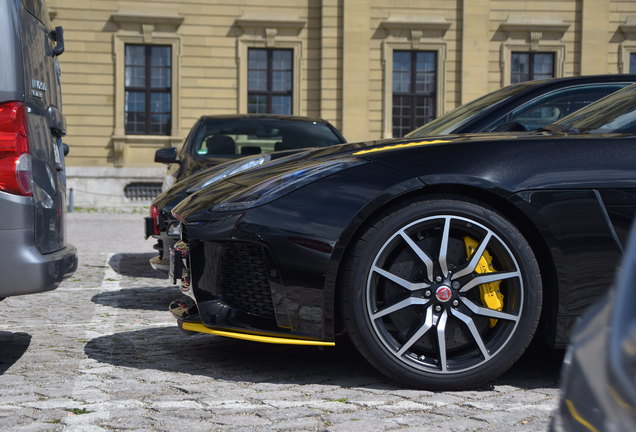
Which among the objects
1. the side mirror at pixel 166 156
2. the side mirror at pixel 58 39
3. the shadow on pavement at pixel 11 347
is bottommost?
the shadow on pavement at pixel 11 347

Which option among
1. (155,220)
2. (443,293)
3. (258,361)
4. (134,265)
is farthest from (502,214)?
(134,265)

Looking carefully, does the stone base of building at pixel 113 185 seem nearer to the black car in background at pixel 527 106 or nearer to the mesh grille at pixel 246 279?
the black car in background at pixel 527 106

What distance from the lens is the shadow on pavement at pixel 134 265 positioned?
28.2ft

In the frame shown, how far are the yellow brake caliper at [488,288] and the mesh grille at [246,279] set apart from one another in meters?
0.80

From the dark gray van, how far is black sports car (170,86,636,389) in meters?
0.84

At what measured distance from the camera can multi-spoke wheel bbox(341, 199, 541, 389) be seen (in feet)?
12.1

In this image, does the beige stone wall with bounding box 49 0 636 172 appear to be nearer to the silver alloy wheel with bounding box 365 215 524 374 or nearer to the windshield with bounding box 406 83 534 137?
the windshield with bounding box 406 83 534 137

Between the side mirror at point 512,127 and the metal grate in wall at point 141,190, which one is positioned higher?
the side mirror at point 512,127

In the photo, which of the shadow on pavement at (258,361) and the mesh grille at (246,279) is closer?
the mesh grille at (246,279)

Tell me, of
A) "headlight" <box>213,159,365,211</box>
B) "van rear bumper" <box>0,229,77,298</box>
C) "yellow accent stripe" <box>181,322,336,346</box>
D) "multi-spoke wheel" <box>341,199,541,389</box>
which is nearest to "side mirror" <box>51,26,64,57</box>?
"van rear bumper" <box>0,229,77,298</box>

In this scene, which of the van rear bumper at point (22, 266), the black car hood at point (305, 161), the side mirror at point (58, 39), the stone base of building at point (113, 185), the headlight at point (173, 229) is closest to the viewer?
the van rear bumper at point (22, 266)

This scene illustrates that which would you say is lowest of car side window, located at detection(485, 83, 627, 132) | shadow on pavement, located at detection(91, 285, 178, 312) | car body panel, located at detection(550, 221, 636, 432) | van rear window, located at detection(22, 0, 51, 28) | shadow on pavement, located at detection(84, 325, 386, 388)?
shadow on pavement, located at detection(91, 285, 178, 312)

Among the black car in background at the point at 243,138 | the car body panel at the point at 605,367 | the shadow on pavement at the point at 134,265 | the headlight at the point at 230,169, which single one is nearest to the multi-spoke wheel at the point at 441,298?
the car body panel at the point at 605,367

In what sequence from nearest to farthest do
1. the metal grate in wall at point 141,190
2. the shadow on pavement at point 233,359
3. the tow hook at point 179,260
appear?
the shadow on pavement at point 233,359, the tow hook at point 179,260, the metal grate in wall at point 141,190
